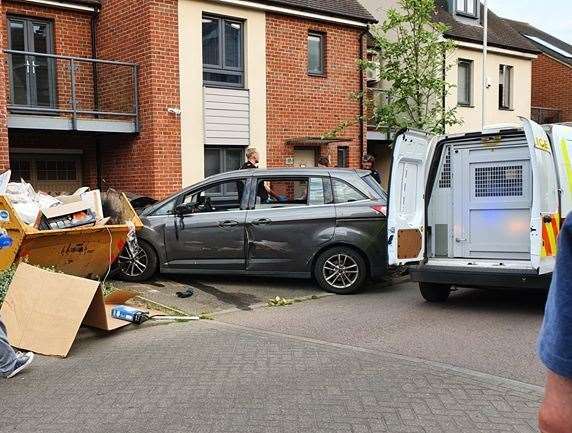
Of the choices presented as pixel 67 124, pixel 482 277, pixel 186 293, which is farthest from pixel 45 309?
pixel 67 124

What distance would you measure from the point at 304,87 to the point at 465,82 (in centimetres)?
704

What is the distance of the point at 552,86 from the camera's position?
23578 mm

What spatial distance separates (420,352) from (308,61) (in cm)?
1004

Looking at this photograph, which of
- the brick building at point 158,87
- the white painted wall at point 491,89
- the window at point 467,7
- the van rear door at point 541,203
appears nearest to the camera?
the van rear door at point 541,203

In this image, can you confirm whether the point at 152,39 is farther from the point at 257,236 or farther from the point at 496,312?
the point at 496,312

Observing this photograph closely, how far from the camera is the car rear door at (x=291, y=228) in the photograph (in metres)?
8.50

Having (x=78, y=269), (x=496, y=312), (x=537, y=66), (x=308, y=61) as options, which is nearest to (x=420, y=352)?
(x=496, y=312)

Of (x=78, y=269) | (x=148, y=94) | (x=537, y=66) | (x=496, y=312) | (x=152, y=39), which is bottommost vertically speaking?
(x=496, y=312)

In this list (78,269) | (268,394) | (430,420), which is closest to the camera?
(430,420)

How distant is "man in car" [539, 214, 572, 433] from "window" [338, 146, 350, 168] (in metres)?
14.0

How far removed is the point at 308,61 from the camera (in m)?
14.4

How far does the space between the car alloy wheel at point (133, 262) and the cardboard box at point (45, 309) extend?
3.05 metres

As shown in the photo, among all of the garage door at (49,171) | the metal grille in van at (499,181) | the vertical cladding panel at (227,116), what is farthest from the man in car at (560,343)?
the garage door at (49,171)

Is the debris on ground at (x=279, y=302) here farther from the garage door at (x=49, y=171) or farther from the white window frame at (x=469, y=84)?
the white window frame at (x=469, y=84)
